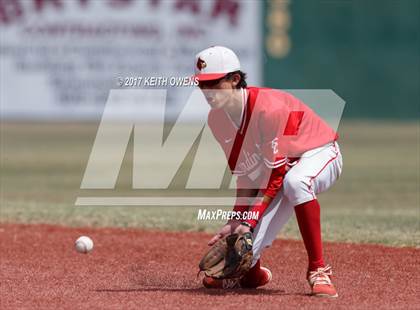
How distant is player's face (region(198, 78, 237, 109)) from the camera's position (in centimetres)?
611

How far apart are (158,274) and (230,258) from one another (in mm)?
1258

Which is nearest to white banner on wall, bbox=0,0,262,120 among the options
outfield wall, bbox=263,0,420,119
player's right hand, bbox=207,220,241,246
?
outfield wall, bbox=263,0,420,119

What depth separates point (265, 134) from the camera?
20.2 feet

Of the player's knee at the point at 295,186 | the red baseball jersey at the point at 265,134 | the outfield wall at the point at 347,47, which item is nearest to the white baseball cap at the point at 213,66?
the red baseball jersey at the point at 265,134

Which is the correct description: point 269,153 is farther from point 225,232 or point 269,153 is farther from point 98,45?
point 98,45

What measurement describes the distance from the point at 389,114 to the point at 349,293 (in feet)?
70.8

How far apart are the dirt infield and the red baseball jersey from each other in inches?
34.1

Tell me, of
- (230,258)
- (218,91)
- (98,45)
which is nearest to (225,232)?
(230,258)

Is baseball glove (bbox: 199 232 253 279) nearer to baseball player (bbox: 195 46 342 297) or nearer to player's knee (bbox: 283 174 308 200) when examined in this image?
baseball player (bbox: 195 46 342 297)

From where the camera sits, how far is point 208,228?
411 inches

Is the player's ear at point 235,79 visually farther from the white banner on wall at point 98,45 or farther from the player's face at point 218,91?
the white banner on wall at point 98,45

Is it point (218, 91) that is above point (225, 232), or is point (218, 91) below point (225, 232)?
above

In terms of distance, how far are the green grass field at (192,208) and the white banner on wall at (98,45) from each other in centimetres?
107

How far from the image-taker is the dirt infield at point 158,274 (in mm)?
6137
